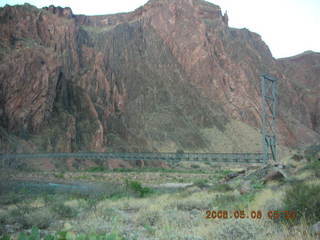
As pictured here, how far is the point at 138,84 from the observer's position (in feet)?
270

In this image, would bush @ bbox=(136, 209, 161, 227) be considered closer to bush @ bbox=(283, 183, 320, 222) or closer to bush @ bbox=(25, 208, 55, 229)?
bush @ bbox=(25, 208, 55, 229)

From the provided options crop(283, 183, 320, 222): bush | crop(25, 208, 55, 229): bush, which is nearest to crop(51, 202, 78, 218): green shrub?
crop(25, 208, 55, 229): bush

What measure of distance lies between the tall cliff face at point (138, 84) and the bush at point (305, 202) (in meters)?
47.5

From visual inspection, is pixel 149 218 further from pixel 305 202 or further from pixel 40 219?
pixel 305 202

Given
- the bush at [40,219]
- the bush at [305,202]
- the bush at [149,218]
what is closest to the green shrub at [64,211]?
the bush at [40,219]

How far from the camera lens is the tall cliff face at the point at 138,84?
185ft

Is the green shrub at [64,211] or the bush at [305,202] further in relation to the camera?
the green shrub at [64,211]

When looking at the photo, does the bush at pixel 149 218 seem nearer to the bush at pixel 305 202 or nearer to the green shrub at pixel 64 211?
the green shrub at pixel 64 211

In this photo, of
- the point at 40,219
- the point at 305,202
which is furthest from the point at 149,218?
the point at 305,202

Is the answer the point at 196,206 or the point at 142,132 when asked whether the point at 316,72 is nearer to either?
the point at 142,132

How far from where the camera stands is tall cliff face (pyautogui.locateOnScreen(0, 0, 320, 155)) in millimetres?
56250

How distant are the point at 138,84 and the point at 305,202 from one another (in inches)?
2992

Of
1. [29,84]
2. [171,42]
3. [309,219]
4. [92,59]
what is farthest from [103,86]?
[309,219]

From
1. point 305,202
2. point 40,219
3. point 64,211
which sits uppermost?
point 305,202
